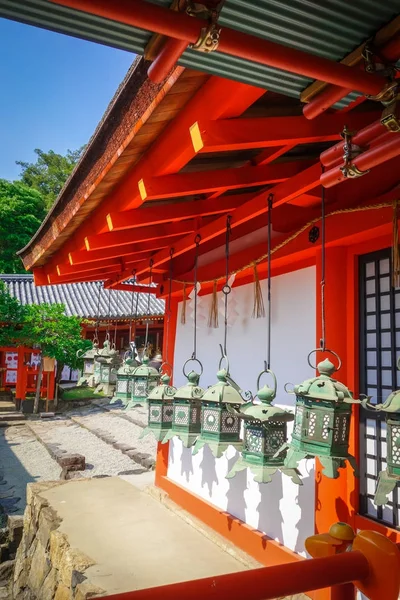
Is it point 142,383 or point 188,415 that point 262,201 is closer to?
point 188,415

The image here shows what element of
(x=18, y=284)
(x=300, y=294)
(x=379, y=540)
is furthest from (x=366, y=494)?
(x=18, y=284)

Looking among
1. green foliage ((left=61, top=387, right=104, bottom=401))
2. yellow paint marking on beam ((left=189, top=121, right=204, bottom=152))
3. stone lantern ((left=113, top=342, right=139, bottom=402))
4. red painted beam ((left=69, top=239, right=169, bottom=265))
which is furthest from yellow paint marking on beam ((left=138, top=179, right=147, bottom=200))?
green foliage ((left=61, top=387, right=104, bottom=401))

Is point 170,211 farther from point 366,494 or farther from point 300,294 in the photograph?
point 366,494

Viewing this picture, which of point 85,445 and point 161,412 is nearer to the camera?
point 161,412

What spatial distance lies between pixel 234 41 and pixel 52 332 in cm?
1789

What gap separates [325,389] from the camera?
2.58 meters

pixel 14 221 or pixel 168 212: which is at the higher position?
pixel 14 221

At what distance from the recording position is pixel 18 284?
2433 centimetres

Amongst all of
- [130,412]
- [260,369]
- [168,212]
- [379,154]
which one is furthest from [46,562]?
[130,412]

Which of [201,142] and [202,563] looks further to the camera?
[202,563]

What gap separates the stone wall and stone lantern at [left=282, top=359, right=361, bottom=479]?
2682 mm

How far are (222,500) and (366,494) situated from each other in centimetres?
236

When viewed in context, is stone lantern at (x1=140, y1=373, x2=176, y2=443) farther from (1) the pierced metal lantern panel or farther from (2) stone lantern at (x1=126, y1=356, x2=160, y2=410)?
(2) stone lantern at (x1=126, y1=356, x2=160, y2=410)

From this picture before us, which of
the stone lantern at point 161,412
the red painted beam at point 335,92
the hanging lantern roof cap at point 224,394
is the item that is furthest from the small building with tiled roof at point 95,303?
the red painted beam at point 335,92
